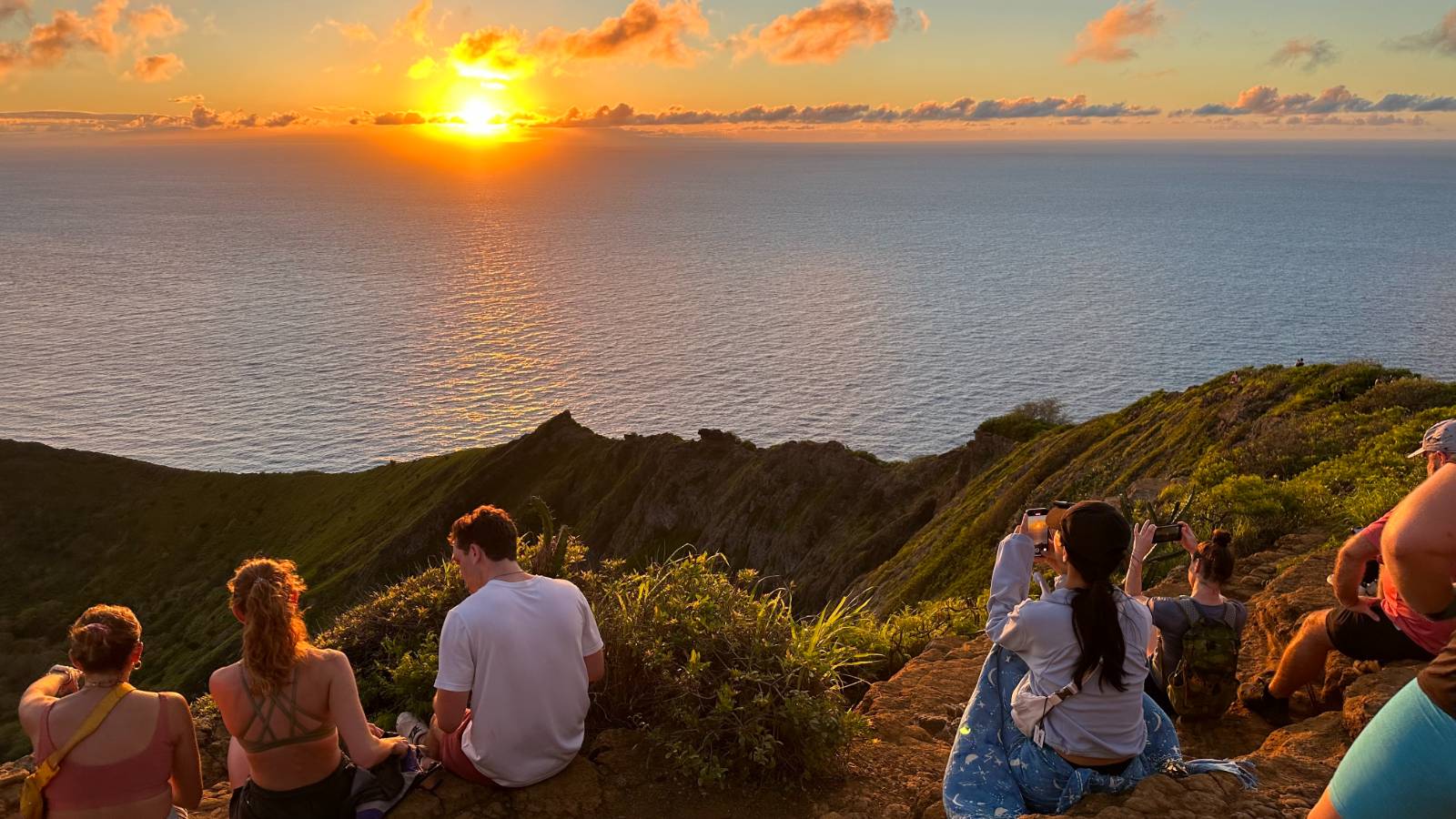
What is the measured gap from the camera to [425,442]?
100 m

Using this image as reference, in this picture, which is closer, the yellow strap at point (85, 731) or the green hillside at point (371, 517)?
the yellow strap at point (85, 731)

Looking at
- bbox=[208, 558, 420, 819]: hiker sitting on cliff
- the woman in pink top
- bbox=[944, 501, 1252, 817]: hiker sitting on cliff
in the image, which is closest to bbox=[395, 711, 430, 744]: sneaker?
bbox=[208, 558, 420, 819]: hiker sitting on cliff

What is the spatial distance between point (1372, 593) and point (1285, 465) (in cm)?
1172

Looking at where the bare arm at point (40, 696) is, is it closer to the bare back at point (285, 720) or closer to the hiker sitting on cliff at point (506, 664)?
the bare back at point (285, 720)

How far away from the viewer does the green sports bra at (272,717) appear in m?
5.82

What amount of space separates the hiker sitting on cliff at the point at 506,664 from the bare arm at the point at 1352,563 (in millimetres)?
5418

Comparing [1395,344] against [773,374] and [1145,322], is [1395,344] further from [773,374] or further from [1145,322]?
[773,374]

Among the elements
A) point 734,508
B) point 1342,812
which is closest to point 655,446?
point 734,508

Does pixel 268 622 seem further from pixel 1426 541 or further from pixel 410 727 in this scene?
pixel 1426 541

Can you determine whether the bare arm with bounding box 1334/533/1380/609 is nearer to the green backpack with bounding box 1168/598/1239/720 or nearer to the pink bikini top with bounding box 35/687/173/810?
the green backpack with bounding box 1168/598/1239/720

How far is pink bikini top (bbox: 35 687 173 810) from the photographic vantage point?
18.7 feet

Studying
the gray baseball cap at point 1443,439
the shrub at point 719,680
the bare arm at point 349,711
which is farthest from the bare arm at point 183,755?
the gray baseball cap at point 1443,439

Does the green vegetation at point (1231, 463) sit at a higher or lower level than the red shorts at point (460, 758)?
lower

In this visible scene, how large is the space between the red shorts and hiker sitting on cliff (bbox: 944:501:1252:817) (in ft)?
10.4
